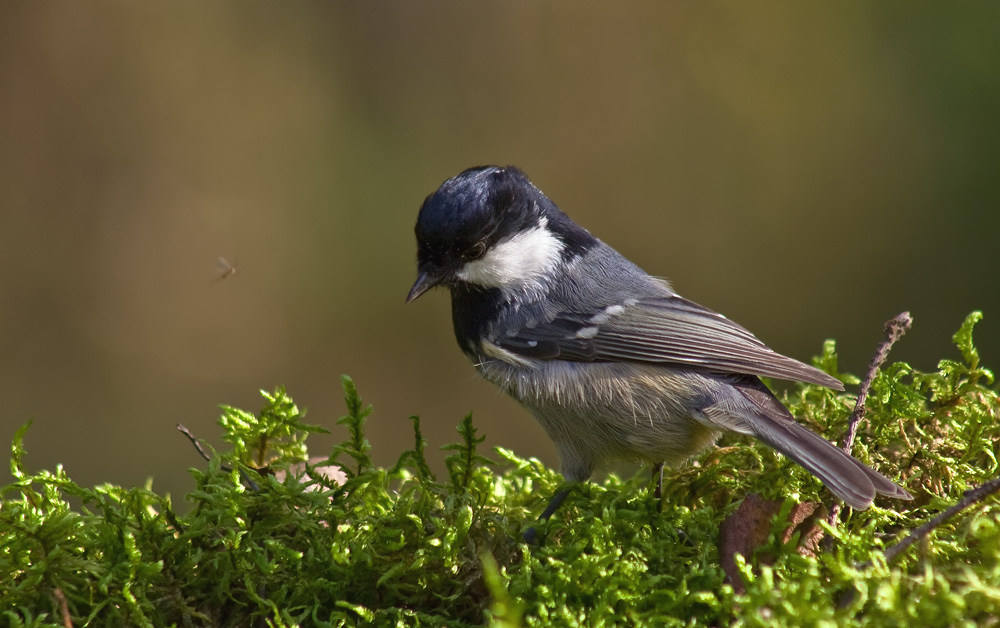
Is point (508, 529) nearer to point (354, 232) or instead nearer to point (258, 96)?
point (354, 232)

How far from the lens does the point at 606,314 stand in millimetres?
2543

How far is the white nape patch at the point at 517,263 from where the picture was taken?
2.60 metres

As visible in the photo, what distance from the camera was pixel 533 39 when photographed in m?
6.43

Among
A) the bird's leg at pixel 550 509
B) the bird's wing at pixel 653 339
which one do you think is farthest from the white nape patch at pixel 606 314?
the bird's leg at pixel 550 509

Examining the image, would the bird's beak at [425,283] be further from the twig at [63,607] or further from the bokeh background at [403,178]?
the bokeh background at [403,178]

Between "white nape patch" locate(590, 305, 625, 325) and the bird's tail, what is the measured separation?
1.66ft

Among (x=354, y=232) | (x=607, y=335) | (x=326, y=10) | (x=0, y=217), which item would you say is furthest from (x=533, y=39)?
(x=607, y=335)

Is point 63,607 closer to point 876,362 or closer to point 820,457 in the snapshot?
point 820,457

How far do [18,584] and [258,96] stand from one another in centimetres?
511

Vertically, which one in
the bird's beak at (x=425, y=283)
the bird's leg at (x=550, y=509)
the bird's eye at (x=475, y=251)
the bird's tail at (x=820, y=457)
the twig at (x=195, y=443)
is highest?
the bird's eye at (x=475, y=251)

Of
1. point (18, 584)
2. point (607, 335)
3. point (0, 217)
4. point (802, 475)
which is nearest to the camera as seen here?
point (18, 584)

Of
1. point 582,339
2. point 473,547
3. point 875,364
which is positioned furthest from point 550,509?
point 875,364

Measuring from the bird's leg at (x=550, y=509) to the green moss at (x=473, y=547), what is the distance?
4 centimetres

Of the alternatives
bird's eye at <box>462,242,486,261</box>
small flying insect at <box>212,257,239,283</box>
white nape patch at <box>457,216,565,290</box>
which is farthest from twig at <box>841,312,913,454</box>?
small flying insect at <box>212,257,239,283</box>
